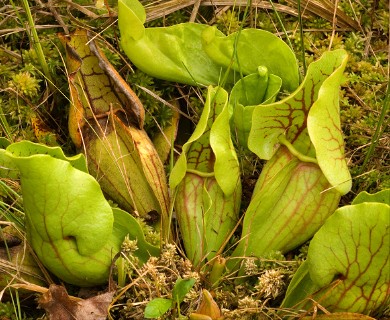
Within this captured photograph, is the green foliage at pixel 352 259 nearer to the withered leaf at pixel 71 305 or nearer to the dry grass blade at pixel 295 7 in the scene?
the withered leaf at pixel 71 305

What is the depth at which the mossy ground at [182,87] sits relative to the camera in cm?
181

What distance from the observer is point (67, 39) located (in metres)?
1.73

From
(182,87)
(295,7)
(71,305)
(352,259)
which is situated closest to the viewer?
(352,259)

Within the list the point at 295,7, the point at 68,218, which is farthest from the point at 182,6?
the point at 68,218

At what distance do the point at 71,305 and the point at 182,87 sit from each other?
75 cm

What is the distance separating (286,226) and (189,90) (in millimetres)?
539

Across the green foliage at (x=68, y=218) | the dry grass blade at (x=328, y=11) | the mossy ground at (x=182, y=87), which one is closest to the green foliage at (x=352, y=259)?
the mossy ground at (x=182, y=87)

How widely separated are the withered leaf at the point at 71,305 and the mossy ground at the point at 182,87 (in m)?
0.20

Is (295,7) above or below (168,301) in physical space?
above

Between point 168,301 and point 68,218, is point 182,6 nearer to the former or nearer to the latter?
point 68,218

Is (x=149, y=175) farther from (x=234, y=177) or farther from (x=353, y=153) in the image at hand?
(x=353, y=153)

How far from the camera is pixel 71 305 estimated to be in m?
1.45

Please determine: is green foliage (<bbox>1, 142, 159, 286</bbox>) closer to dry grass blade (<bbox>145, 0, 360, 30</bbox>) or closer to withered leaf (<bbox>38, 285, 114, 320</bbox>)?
withered leaf (<bbox>38, 285, 114, 320</bbox>)

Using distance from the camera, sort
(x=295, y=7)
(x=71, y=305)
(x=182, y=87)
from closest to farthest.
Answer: (x=71, y=305) < (x=182, y=87) < (x=295, y=7)
